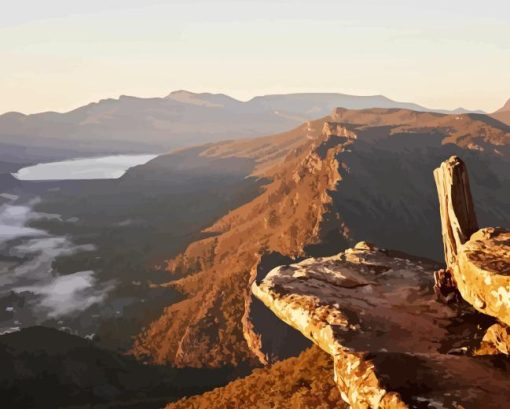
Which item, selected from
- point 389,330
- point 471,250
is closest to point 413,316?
point 389,330

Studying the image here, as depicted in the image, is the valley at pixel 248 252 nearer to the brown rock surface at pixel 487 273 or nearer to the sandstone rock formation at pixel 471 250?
the sandstone rock formation at pixel 471 250

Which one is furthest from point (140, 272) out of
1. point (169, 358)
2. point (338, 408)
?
point (338, 408)

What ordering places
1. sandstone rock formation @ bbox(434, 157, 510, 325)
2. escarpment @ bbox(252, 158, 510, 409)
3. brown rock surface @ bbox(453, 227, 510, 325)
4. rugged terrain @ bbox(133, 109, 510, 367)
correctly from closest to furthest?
escarpment @ bbox(252, 158, 510, 409) → brown rock surface @ bbox(453, 227, 510, 325) → sandstone rock formation @ bbox(434, 157, 510, 325) → rugged terrain @ bbox(133, 109, 510, 367)

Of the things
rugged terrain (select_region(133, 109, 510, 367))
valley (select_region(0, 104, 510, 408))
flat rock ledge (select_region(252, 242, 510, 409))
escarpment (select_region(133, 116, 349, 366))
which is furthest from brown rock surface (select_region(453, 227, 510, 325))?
escarpment (select_region(133, 116, 349, 366))

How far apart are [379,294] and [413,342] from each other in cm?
316

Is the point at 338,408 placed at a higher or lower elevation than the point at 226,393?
higher

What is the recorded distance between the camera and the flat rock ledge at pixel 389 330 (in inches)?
436

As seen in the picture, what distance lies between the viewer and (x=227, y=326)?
296ft

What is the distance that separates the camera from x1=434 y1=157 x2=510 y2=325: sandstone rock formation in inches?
471

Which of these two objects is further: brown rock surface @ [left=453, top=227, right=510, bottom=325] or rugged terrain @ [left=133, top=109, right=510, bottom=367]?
rugged terrain @ [left=133, top=109, right=510, bottom=367]

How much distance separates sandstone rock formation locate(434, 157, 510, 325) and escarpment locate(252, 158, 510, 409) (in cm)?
3

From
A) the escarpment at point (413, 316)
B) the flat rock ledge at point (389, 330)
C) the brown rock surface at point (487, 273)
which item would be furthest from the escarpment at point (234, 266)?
the brown rock surface at point (487, 273)

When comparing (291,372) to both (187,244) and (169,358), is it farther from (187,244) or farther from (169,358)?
(187,244)

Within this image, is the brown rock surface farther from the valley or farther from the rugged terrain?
the rugged terrain
